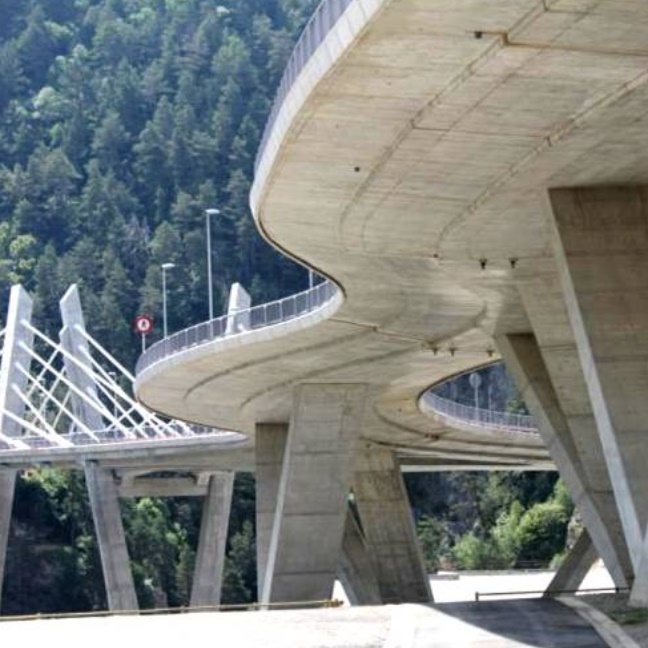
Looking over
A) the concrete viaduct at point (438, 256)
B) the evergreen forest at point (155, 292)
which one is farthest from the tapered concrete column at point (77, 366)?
the concrete viaduct at point (438, 256)

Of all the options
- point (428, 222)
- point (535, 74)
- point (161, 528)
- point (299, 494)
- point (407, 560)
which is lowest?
point (161, 528)

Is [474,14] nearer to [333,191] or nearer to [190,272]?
[333,191]

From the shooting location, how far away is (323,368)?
62.4 meters

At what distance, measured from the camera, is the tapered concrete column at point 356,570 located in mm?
84688

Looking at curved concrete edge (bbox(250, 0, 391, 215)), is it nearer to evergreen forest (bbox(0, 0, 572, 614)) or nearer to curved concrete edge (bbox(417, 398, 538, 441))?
curved concrete edge (bbox(417, 398, 538, 441))

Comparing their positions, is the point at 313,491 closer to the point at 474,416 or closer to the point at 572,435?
the point at 572,435

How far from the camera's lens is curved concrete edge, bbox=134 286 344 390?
2152 inches

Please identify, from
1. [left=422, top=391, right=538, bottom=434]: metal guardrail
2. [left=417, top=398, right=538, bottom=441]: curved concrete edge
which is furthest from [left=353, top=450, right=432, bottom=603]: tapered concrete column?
[left=422, top=391, right=538, bottom=434]: metal guardrail

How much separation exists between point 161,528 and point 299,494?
80.1 metres

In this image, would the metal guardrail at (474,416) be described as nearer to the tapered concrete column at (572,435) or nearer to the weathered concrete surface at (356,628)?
the tapered concrete column at (572,435)

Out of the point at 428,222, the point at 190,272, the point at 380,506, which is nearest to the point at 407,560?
the point at 380,506

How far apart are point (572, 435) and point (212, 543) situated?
57.8 m

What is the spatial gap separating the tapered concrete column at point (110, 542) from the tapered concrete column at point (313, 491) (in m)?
32.1

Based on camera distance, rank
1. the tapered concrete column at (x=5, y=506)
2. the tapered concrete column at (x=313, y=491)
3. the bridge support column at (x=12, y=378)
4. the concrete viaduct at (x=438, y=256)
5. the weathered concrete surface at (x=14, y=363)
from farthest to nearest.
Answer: the weathered concrete surface at (x=14, y=363) → the bridge support column at (x=12, y=378) → the tapered concrete column at (x=5, y=506) → the tapered concrete column at (x=313, y=491) → the concrete viaduct at (x=438, y=256)
